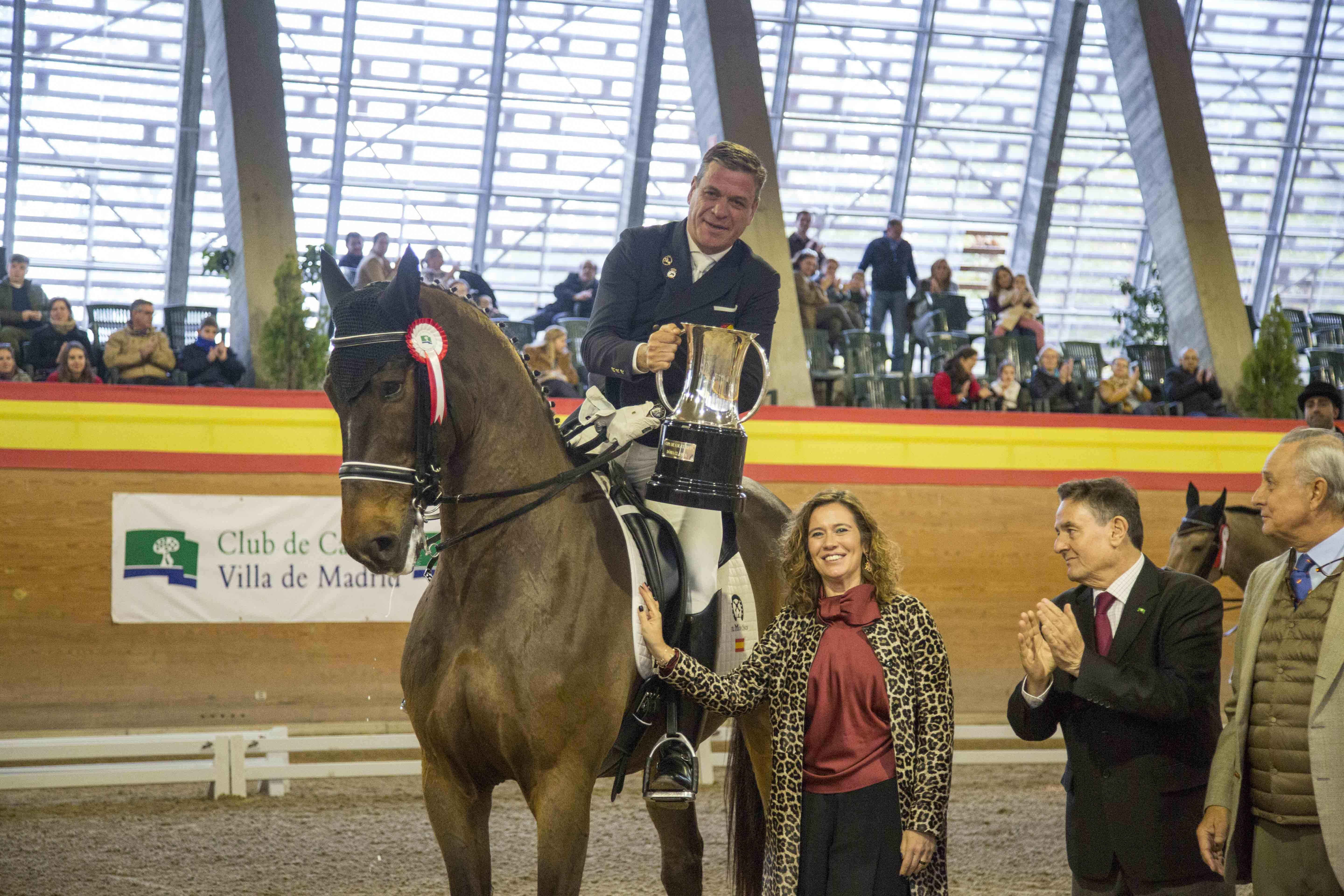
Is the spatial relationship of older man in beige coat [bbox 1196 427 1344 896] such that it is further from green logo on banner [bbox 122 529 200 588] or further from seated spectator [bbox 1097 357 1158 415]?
seated spectator [bbox 1097 357 1158 415]

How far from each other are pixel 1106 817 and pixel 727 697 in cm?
93

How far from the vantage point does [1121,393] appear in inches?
446

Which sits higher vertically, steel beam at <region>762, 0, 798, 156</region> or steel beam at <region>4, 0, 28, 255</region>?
steel beam at <region>762, 0, 798, 156</region>

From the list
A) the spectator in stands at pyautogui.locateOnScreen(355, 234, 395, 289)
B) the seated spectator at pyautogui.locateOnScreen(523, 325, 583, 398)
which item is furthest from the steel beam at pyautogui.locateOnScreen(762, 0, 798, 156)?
the seated spectator at pyautogui.locateOnScreen(523, 325, 583, 398)

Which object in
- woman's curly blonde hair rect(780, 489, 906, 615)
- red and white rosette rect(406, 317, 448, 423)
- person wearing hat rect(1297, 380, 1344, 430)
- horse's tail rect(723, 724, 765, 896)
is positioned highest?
person wearing hat rect(1297, 380, 1344, 430)

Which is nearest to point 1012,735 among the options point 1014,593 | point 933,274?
point 1014,593

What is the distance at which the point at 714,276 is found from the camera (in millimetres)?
3426

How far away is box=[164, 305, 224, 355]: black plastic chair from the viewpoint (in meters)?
10.6

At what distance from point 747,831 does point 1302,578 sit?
6.57 ft

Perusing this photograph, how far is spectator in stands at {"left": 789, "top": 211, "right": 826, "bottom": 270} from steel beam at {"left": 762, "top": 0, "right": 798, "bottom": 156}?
8.16 ft

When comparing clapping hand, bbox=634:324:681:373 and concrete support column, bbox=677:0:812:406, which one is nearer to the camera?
clapping hand, bbox=634:324:681:373

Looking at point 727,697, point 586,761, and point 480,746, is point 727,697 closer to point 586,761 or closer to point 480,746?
point 586,761

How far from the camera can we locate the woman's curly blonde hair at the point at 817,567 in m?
2.77

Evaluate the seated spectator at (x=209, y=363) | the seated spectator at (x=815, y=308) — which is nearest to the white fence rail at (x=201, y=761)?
the seated spectator at (x=209, y=363)
